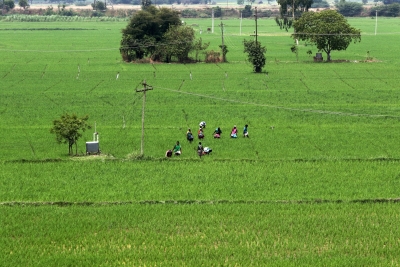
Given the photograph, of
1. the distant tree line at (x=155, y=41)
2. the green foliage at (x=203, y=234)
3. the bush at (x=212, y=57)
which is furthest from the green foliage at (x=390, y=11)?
the green foliage at (x=203, y=234)

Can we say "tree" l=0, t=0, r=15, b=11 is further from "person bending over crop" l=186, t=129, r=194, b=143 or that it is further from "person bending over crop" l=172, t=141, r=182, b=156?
"person bending over crop" l=172, t=141, r=182, b=156

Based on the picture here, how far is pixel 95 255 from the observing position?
17141 mm

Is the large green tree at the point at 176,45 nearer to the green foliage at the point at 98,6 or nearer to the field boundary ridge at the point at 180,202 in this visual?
the field boundary ridge at the point at 180,202

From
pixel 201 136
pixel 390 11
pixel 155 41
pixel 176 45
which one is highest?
pixel 390 11

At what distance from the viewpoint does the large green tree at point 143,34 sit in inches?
2516

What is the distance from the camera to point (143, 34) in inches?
2537

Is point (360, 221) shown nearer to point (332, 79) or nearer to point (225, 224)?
point (225, 224)

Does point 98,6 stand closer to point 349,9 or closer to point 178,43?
point 349,9

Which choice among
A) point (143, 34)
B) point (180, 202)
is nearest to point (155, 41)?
point (143, 34)

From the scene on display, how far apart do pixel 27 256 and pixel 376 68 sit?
45.5 m

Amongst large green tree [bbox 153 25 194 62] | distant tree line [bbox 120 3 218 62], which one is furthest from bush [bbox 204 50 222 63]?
large green tree [bbox 153 25 194 62]

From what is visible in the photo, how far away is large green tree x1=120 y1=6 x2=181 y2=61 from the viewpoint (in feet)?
210

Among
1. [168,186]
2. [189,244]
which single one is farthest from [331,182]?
[189,244]

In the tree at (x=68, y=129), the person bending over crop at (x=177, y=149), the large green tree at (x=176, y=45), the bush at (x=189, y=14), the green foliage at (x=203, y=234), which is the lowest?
the green foliage at (x=203, y=234)
